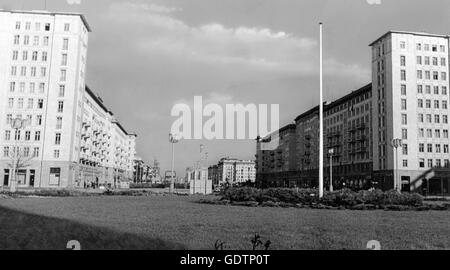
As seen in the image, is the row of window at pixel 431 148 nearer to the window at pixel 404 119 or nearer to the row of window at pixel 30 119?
the window at pixel 404 119

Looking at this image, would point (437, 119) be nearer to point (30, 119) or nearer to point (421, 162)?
point (421, 162)

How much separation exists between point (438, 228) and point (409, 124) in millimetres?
69045

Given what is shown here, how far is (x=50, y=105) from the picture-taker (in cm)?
3116

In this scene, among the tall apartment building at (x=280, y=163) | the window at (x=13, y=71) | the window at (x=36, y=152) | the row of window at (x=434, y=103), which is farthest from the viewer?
the tall apartment building at (x=280, y=163)

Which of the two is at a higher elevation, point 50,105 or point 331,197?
point 50,105

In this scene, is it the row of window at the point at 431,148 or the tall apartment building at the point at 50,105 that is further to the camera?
the row of window at the point at 431,148

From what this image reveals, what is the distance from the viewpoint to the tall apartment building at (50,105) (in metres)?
15.1

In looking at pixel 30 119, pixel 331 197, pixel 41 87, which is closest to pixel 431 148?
pixel 331 197

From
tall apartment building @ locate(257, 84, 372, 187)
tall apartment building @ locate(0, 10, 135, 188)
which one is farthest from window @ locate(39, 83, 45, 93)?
tall apartment building @ locate(257, 84, 372, 187)

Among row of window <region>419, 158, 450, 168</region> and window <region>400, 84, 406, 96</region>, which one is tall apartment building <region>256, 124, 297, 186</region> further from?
window <region>400, 84, 406, 96</region>

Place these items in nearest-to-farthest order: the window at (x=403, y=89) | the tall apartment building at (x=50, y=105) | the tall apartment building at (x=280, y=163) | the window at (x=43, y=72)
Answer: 1. the tall apartment building at (x=50, y=105)
2. the window at (x=43, y=72)
3. the window at (x=403, y=89)
4. the tall apartment building at (x=280, y=163)

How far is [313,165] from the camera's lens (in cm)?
11912

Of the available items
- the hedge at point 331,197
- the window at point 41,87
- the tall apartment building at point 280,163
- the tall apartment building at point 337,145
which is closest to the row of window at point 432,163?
the tall apartment building at point 337,145
